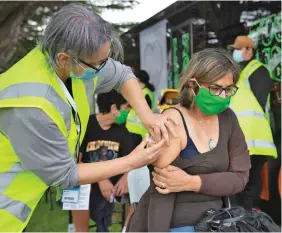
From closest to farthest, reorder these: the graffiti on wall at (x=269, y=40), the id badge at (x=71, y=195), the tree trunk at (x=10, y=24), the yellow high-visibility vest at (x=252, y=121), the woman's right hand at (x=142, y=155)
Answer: the woman's right hand at (x=142, y=155)
the id badge at (x=71, y=195)
the yellow high-visibility vest at (x=252, y=121)
the graffiti on wall at (x=269, y=40)
the tree trunk at (x=10, y=24)

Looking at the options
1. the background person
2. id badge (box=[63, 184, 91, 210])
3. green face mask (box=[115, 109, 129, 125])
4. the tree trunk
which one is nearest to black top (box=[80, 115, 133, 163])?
the background person

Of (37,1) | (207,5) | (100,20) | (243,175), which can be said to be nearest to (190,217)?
(243,175)

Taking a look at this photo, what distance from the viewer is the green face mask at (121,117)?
12.1ft

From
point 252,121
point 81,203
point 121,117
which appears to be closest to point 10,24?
point 121,117

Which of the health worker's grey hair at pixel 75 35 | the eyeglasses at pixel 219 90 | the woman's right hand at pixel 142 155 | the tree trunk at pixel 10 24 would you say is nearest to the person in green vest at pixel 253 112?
the eyeglasses at pixel 219 90

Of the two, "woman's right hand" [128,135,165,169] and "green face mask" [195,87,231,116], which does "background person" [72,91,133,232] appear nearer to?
"green face mask" [195,87,231,116]

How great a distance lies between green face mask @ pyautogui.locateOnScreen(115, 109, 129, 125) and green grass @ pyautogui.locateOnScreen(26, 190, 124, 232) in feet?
3.70

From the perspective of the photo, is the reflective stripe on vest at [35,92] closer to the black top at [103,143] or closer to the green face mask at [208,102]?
the green face mask at [208,102]

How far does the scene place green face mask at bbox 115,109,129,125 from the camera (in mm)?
3688

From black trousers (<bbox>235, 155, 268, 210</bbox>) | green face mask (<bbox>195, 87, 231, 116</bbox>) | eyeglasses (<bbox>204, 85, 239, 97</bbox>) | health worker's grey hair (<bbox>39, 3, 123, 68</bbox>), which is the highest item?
health worker's grey hair (<bbox>39, 3, 123, 68</bbox>)

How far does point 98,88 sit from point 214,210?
0.70 meters

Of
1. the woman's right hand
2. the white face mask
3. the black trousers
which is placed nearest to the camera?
the woman's right hand

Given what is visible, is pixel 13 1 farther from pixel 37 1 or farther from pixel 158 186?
pixel 158 186

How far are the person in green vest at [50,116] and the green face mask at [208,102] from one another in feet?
1.35
